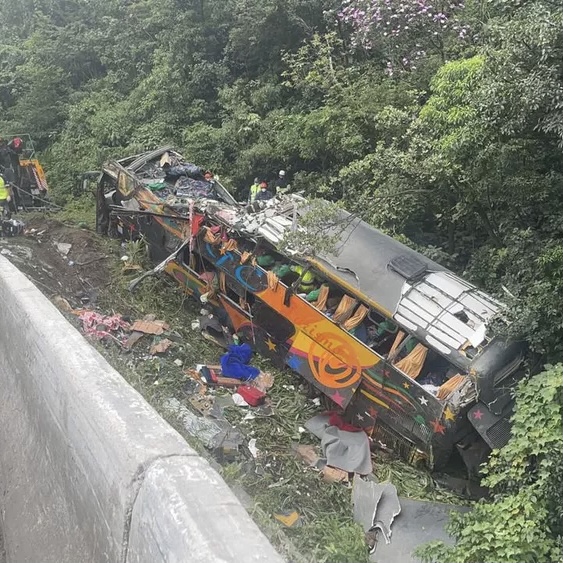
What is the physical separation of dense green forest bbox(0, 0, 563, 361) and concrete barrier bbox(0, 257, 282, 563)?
417 centimetres

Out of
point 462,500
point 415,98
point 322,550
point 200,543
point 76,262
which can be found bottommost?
point 462,500

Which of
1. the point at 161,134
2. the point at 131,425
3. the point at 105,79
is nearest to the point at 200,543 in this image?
the point at 131,425

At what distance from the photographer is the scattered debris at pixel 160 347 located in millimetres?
7508

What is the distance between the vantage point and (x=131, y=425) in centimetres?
220

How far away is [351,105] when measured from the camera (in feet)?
32.9

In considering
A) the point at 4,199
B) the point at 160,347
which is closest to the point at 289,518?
the point at 160,347

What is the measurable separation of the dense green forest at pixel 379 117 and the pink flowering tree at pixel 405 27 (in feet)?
0.13

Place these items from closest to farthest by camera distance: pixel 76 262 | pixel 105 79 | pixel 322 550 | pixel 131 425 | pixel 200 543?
pixel 200 543, pixel 131 425, pixel 322 550, pixel 76 262, pixel 105 79

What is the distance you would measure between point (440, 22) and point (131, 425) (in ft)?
31.7

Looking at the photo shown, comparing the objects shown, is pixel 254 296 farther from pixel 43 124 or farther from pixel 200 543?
pixel 43 124

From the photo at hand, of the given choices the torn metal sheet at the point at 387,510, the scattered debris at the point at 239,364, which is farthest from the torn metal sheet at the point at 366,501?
the scattered debris at the point at 239,364

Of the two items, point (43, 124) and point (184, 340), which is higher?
point (43, 124)

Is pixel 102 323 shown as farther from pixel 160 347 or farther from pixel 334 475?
pixel 334 475

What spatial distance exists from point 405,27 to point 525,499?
8.43 metres
